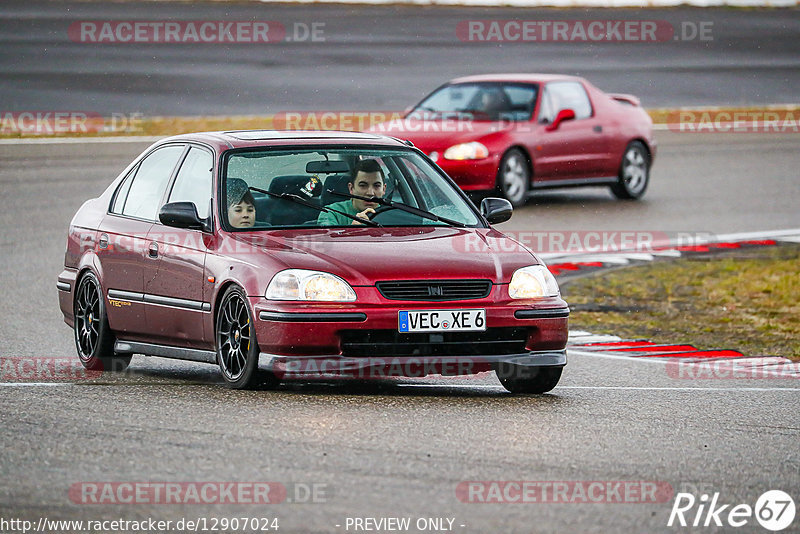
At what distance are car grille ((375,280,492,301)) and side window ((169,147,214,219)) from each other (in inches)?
57.8

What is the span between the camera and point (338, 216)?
9531 mm

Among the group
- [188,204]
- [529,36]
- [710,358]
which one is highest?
[529,36]

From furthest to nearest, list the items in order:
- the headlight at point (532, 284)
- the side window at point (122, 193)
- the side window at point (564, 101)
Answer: the side window at point (564, 101)
the side window at point (122, 193)
the headlight at point (532, 284)

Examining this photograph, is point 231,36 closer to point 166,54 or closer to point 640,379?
point 166,54

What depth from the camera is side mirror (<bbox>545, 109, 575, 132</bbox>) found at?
19328 mm

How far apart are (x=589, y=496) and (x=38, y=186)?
14546mm

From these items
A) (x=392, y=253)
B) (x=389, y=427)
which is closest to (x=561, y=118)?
(x=392, y=253)

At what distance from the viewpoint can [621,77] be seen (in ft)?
101

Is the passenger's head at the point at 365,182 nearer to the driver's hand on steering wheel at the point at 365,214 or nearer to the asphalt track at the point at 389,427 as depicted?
the driver's hand on steering wheel at the point at 365,214

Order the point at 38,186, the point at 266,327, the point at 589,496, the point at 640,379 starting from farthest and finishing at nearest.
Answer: the point at 38,186 < the point at 640,379 < the point at 266,327 < the point at 589,496

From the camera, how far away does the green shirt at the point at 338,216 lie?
946cm

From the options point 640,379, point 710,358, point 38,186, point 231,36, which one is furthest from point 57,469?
point 231,36

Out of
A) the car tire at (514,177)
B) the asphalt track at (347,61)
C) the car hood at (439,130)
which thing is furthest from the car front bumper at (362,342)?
the asphalt track at (347,61)

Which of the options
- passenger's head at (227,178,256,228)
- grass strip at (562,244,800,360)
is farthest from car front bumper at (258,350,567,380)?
grass strip at (562,244,800,360)
